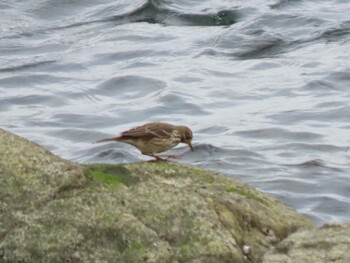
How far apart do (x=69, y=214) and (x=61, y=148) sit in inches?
282

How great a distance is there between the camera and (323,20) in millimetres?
20844

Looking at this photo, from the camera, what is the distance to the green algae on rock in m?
7.09

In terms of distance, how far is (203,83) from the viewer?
1748 centimetres

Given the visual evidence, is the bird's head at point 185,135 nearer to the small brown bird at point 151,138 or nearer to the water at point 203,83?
the small brown bird at point 151,138

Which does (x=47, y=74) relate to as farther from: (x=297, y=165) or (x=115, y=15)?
(x=297, y=165)

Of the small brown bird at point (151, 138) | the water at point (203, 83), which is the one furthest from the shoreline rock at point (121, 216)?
the water at point (203, 83)

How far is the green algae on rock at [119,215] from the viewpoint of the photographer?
23.3 feet

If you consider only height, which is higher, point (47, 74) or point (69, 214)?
point (69, 214)

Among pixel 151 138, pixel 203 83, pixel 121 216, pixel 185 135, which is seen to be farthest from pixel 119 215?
pixel 203 83

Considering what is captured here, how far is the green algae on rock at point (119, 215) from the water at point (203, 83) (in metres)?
4.17

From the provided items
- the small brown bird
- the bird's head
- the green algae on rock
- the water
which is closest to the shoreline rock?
the green algae on rock

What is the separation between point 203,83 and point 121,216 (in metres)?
10.3

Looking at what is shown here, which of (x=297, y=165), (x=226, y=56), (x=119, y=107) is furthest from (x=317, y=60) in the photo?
(x=297, y=165)

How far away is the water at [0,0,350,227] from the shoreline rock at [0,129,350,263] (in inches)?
163
